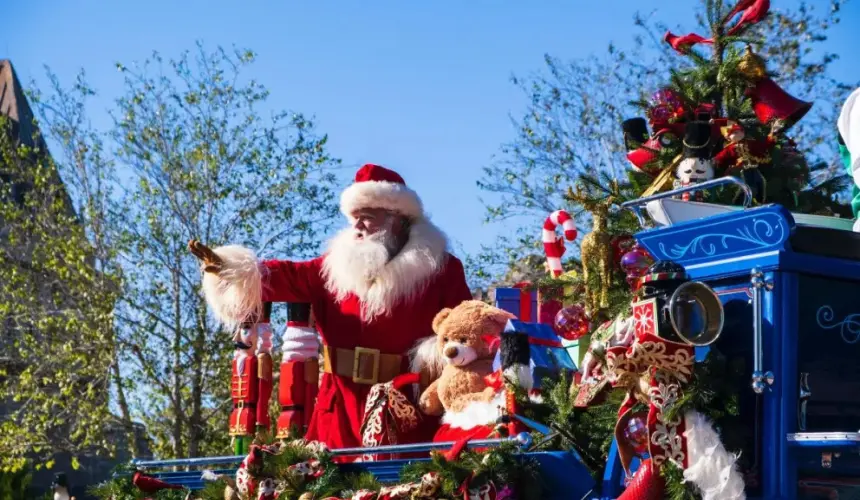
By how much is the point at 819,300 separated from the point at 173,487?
3273mm

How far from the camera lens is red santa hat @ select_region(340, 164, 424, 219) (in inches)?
277

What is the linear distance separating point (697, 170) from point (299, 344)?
8.22 feet

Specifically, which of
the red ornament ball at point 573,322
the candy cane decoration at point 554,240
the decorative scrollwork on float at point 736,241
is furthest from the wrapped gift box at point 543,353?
the decorative scrollwork on float at point 736,241

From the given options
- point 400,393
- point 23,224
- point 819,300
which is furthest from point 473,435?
point 23,224

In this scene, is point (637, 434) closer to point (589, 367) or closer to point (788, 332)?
point (788, 332)

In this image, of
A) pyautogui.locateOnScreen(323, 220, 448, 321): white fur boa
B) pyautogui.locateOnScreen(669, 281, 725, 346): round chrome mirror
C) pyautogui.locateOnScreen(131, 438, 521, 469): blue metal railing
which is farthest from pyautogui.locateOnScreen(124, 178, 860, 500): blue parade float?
pyautogui.locateOnScreen(323, 220, 448, 321): white fur boa

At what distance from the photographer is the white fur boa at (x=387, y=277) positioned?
6723 mm

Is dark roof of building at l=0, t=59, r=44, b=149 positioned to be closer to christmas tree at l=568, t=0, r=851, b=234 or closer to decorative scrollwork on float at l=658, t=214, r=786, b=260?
christmas tree at l=568, t=0, r=851, b=234

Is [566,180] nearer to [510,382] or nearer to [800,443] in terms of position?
[510,382]

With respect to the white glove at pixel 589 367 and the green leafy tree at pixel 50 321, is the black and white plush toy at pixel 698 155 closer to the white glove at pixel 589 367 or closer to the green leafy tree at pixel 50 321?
the white glove at pixel 589 367

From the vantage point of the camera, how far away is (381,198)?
704cm

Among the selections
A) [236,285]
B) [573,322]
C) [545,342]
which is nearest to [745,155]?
[573,322]

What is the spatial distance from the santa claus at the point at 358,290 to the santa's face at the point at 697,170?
5.27 ft

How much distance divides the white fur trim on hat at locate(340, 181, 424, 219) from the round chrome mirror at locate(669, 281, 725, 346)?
317 cm
